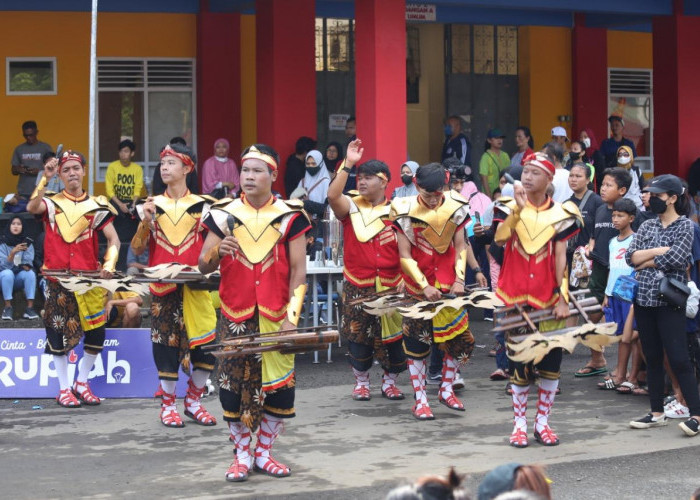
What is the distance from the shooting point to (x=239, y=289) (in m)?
7.36

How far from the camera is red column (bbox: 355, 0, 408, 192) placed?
1389 cm

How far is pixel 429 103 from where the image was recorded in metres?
20.8

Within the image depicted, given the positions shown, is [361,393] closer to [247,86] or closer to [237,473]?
[237,473]

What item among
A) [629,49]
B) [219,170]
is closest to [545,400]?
[219,170]

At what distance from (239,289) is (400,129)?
698 cm

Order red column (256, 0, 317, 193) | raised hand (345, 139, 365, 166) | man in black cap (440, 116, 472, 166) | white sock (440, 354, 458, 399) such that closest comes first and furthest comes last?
1. raised hand (345, 139, 365, 166)
2. white sock (440, 354, 458, 399)
3. red column (256, 0, 317, 193)
4. man in black cap (440, 116, 472, 166)

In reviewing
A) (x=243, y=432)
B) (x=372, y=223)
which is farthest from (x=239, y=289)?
(x=372, y=223)

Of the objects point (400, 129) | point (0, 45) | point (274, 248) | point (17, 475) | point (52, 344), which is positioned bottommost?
point (17, 475)

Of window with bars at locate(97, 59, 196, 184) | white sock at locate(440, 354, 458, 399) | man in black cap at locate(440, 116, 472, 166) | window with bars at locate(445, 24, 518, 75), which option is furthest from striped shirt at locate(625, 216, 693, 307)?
window with bars at locate(445, 24, 518, 75)

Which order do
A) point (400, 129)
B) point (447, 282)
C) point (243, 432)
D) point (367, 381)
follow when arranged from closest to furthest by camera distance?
point (243, 432), point (447, 282), point (367, 381), point (400, 129)

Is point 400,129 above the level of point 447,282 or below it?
above

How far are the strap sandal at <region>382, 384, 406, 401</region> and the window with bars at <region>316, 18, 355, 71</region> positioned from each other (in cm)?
1076

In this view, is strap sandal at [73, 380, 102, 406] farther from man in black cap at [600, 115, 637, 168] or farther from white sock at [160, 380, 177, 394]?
man in black cap at [600, 115, 637, 168]

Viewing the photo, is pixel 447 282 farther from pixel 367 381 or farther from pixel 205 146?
pixel 205 146
